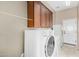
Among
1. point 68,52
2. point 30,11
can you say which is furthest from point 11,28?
point 68,52

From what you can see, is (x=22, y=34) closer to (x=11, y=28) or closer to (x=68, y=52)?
(x=11, y=28)

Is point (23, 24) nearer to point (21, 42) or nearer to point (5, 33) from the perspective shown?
point (21, 42)

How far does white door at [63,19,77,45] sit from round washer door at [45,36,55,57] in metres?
2.62

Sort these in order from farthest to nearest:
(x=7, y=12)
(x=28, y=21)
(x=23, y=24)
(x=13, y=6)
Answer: (x=28, y=21), (x=23, y=24), (x=13, y=6), (x=7, y=12)

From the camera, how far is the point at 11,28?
75.2 inches

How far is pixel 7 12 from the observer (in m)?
1.82

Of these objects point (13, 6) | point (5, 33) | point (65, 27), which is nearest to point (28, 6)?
point (13, 6)

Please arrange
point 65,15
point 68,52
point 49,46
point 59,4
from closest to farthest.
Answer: point 49,46
point 68,52
point 59,4
point 65,15

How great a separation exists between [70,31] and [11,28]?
3525 millimetres

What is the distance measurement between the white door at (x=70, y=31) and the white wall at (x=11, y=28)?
9.60ft

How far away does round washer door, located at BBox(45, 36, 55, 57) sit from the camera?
6.82ft

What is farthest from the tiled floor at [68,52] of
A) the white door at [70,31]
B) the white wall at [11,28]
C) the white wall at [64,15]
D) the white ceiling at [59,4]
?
the white wall at [11,28]

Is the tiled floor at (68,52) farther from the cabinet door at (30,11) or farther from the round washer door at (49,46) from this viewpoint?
the cabinet door at (30,11)

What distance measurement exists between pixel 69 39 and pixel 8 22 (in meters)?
3.69
